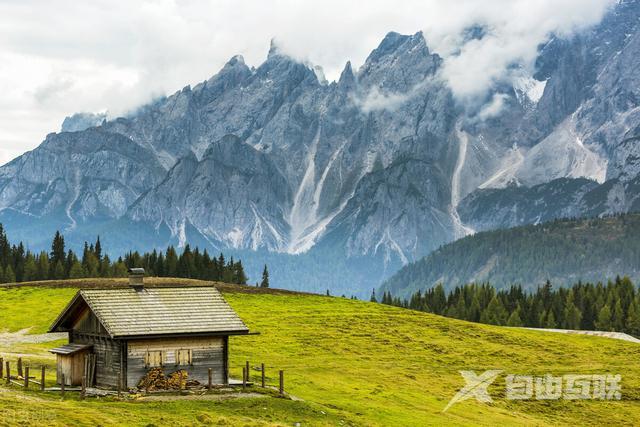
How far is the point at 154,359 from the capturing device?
68.7 meters

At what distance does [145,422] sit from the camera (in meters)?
54.1

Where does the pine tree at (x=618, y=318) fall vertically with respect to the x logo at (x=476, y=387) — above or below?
above

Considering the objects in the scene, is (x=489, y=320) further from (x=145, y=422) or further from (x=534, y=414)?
(x=145, y=422)

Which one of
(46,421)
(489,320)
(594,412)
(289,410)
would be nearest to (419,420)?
(289,410)

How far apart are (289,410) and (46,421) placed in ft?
58.8

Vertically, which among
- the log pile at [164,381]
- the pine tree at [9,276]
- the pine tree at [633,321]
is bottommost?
the log pile at [164,381]

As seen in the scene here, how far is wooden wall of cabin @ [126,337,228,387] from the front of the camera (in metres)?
67.8

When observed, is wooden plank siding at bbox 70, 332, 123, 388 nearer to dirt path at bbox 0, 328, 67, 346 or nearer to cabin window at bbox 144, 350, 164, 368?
→ cabin window at bbox 144, 350, 164, 368

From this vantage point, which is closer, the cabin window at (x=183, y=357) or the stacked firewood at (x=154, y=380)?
the stacked firewood at (x=154, y=380)

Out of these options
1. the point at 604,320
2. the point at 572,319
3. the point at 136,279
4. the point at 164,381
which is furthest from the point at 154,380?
the point at 572,319

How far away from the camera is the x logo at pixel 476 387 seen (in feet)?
283

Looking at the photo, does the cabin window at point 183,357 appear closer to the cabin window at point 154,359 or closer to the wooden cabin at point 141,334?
the wooden cabin at point 141,334

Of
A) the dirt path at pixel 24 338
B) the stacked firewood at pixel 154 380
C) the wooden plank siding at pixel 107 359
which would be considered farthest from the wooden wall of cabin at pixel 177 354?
the dirt path at pixel 24 338

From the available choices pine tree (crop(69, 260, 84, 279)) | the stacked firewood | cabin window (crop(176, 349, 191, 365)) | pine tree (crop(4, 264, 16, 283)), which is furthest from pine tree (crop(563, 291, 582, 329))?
the stacked firewood
